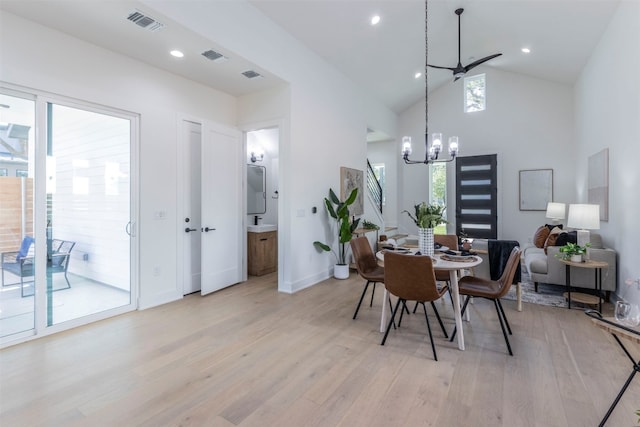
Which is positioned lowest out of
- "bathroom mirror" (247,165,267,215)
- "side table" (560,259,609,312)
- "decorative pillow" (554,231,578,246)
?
"side table" (560,259,609,312)

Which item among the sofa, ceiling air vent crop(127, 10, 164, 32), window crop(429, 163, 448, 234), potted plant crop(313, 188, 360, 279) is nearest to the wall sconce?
potted plant crop(313, 188, 360, 279)

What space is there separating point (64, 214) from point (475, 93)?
27.7 ft

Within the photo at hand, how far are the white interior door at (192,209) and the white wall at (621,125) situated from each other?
17.6 ft

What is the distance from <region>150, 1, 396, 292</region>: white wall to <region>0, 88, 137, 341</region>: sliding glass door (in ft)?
5.14

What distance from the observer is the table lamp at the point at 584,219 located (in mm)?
3777

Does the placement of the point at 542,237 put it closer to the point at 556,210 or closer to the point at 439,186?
the point at 556,210

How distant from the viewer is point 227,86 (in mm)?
4395

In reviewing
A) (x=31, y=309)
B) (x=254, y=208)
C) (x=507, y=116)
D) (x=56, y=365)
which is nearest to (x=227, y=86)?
(x=254, y=208)

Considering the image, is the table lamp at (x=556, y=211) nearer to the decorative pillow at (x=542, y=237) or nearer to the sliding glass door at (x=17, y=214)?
the decorative pillow at (x=542, y=237)

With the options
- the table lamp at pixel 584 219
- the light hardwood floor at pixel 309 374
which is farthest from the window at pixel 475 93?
the light hardwood floor at pixel 309 374

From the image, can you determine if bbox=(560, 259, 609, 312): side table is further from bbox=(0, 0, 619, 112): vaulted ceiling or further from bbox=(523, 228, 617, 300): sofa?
bbox=(0, 0, 619, 112): vaulted ceiling

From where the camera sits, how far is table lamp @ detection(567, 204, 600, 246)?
3777mm

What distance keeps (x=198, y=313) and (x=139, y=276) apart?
859 mm

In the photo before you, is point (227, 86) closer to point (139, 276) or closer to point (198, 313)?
point (139, 276)
